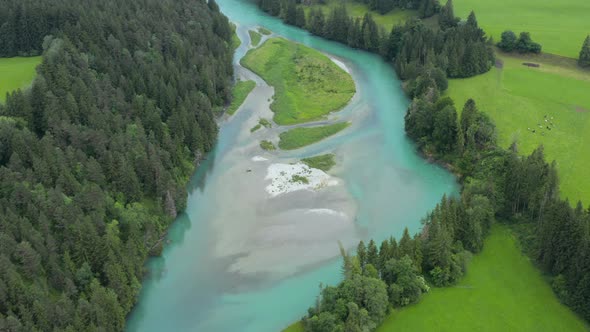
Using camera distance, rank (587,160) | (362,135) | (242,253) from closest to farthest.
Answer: (242,253) → (587,160) → (362,135)

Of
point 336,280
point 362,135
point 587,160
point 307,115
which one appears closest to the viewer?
point 336,280

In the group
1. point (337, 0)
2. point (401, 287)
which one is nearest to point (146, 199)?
point (401, 287)

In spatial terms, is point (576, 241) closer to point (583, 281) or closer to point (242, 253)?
point (583, 281)

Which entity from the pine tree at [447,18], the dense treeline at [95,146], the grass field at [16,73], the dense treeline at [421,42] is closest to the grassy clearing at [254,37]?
the dense treeline at [421,42]

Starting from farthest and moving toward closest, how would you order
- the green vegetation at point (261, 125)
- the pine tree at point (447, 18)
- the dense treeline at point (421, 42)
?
the pine tree at point (447, 18) → the dense treeline at point (421, 42) → the green vegetation at point (261, 125)

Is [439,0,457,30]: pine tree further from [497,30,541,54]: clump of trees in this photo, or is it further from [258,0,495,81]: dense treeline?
[497,30,541,54]: clump of trees

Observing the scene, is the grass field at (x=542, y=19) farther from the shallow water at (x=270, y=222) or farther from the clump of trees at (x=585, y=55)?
the shallow water at (x=270, y=222)
